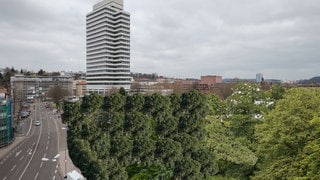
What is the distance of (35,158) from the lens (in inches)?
2053

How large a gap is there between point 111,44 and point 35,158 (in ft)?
361

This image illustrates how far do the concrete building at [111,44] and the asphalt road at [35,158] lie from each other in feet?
266

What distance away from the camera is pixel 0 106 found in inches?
2249

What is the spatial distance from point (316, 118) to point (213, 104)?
75.9 feet

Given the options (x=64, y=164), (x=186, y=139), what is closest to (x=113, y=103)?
(x=186, y=139)

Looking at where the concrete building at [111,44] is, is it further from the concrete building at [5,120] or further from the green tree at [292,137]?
the green tree at [292,137]

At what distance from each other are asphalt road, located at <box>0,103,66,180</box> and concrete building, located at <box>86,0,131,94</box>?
80996 mm

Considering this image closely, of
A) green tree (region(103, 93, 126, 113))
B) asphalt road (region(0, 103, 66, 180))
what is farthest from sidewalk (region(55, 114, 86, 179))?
green tree (region(103, 93, 126, 113))

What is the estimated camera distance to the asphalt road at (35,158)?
1697 inches

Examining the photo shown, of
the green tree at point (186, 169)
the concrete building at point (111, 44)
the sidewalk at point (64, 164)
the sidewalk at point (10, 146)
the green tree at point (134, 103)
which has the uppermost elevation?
the concrete building at point (111, 44)

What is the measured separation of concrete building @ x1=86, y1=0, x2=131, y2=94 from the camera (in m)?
155

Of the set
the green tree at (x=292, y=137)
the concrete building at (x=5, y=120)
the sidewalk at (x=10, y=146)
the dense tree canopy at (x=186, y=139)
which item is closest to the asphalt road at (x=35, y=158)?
the sidewalk at (x=10, y=146)

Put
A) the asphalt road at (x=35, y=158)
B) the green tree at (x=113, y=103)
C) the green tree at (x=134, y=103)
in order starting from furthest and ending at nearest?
the asphalt road at (x=35, y=158)
the green tree at (x=134, y=103)
the green tree at (x=113, y=103)

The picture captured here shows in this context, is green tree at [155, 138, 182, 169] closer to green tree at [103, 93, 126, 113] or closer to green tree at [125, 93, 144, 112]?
green tree at [125, 93, 144, 112]
